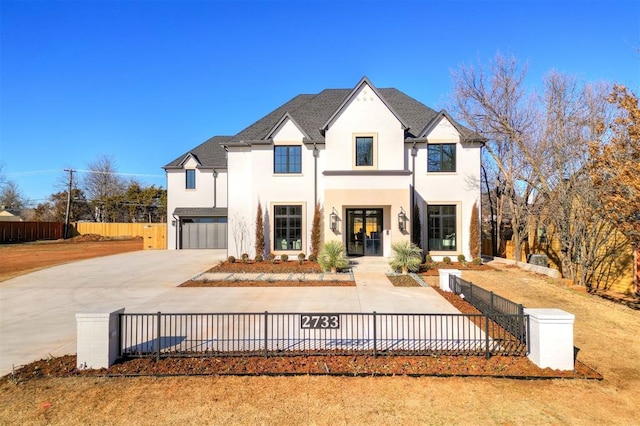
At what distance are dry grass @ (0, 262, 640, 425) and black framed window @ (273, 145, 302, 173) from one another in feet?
47.8

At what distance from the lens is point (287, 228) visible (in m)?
18.7

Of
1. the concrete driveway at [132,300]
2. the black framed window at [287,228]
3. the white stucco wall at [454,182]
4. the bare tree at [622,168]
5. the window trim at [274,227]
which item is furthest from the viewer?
the black framed window at [287,228]

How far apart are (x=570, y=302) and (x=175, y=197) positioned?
26697 mm

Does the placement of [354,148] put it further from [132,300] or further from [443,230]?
[132,300]

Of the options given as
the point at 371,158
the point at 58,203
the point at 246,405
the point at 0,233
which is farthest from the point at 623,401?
the point at 58,203

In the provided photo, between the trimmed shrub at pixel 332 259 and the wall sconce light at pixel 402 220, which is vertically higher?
the wall sconce light at pixel 402 220

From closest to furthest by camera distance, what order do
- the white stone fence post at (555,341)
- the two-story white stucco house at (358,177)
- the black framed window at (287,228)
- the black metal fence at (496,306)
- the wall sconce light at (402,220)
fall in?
1. the white stone fence post at (555,341)
2. the black metal fence at (496,306)
3. the wall sconce light at (402,220)
4. the two-story white stucco house at (358,177)
5. the black framed window at (287,228)

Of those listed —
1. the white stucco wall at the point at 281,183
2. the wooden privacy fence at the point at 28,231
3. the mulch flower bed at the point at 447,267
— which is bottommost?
the mulch flower bed at the point at 447,267

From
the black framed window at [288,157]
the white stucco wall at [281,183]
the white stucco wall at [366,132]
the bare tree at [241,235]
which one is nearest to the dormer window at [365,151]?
the white stucco wall at [366,132]

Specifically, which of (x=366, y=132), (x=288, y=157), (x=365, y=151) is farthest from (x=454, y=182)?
(x=288, y=157)

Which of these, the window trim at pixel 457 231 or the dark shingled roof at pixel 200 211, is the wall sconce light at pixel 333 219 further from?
the dark shingled roof at pixel 200 211

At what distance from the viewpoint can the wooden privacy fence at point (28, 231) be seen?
1431 inches

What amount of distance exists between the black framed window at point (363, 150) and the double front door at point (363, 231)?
2.87m

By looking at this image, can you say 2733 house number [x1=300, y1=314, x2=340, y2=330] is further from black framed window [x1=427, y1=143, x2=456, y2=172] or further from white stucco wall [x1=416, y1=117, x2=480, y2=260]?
black framed window [x1=427, y1=143, x2=456, y2=172]
